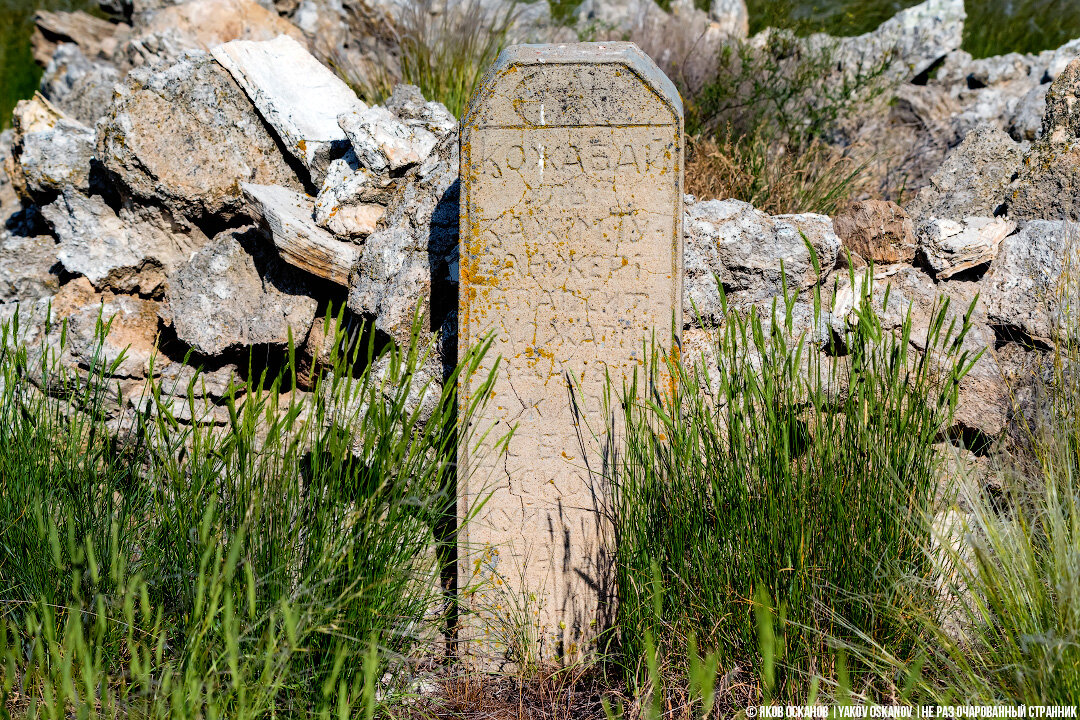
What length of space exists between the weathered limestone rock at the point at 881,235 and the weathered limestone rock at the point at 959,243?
7cm

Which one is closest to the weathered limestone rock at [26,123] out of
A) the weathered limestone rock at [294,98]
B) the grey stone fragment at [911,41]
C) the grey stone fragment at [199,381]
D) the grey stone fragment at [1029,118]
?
the weathered limestone rock at [294,98]

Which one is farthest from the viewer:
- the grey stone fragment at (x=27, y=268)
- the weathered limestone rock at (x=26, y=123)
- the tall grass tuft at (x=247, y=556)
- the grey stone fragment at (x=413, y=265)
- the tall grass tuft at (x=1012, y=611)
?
the weathered limestone rock at (x=26, y=123)

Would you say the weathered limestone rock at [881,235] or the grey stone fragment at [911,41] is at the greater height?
the grey stone fragment at [911,41]

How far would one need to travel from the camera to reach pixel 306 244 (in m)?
3.30

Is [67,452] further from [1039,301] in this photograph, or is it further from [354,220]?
[1039,301]

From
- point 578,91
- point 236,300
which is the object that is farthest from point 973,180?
point 236,300

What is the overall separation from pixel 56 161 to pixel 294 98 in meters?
1.22

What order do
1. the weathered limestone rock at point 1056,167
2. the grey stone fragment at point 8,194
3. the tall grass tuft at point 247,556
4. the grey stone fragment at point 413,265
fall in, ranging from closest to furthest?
the tall grass tuft at point 247,556 → the grey stone fragment at point 413,265 → the weathered limestone rock at point 1056,167 → the grey stone fragment at point 8,194

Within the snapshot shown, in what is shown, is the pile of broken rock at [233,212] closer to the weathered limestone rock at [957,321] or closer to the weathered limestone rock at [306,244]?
the weathered limestone rock at [306,244]

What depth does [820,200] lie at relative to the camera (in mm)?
3984

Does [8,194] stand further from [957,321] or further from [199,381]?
[957,321]

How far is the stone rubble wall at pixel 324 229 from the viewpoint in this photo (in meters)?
3.24

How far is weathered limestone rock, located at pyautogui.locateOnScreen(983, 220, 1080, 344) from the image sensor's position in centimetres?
305

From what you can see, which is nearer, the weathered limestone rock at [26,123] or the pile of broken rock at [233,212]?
the pile of broken rock at [233,212]
